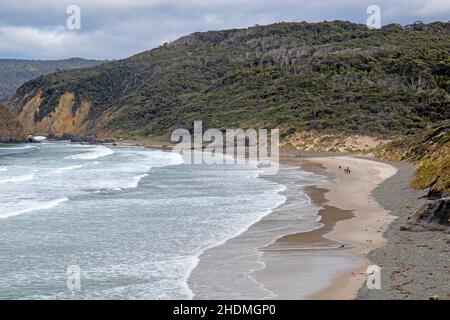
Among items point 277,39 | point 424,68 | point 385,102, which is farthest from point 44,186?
point 277,39

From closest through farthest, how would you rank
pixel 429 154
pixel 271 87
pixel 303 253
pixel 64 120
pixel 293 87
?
pixel 303 253
pixel 429 154
pixel 293 87
pixel 271 87
pixel 64 120

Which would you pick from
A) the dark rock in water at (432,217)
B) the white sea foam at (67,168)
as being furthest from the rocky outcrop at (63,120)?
the dark rock in water at (432,217)

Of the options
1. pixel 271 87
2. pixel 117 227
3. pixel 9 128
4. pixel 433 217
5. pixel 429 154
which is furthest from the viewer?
pixel 9 128

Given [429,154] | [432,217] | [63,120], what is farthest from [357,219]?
[63,120]

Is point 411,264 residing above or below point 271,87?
below

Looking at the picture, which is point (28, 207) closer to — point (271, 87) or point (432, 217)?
point (432, 217)
